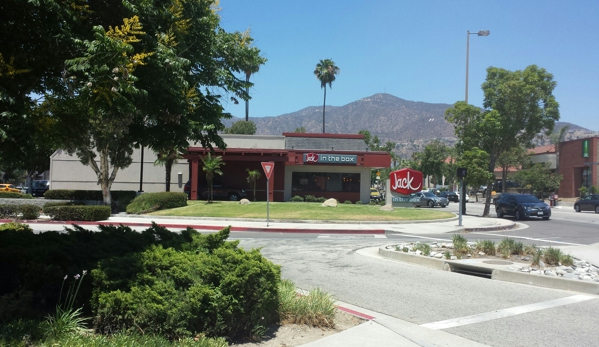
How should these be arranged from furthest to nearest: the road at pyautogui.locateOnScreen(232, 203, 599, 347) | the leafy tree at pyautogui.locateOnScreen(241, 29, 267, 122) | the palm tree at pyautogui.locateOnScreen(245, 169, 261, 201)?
the palm tree at pyautogui.locateOnScreen(245, 169, 261, 201) < the leafy tree at pyautogui.locateOnScreen(241, 29, 267, 122) < the road at pyautogui.locateOnScreen(232, 203, 599, 347)

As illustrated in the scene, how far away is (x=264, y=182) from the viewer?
40.3m

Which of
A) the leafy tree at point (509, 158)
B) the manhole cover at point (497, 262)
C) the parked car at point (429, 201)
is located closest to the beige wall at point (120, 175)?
the parked car at point (429, 201)

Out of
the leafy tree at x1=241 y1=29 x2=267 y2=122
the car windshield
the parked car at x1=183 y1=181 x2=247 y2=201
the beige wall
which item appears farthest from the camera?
the beige wall

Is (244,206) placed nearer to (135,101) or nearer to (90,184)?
(90,184)

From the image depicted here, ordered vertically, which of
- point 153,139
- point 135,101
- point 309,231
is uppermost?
point 135,101

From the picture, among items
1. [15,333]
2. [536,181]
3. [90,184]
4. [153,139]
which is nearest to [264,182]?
[90,184]

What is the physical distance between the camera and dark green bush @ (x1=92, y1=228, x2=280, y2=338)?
494 centimetres

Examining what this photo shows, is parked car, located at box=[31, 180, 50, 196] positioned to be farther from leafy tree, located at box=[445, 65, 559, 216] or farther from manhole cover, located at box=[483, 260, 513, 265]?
manhole cover, located at box=[483, 260, 513, 265]

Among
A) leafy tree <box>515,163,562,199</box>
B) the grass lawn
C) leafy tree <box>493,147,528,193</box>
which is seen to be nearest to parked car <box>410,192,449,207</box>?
the grass lawn

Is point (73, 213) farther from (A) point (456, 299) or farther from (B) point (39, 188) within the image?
(B) point (39, 188)

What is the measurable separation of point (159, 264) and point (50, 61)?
8.81 feet

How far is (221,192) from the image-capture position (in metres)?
38.6

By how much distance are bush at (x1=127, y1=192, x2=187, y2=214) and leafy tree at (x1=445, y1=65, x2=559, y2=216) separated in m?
19.4

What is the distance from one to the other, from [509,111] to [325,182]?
1542 cm
